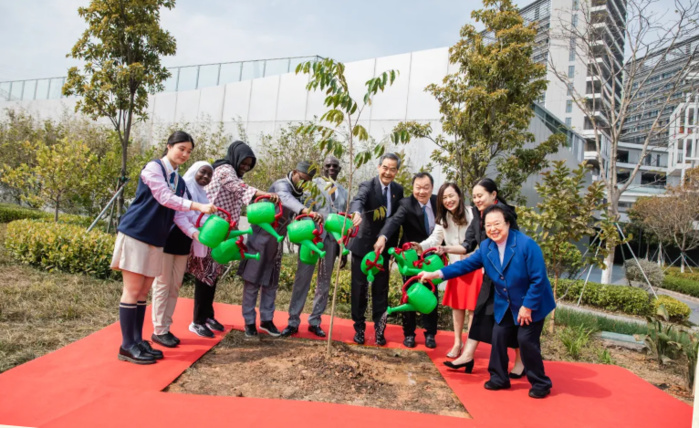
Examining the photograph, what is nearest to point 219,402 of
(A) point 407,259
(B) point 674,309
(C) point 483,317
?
(A) point 407,259

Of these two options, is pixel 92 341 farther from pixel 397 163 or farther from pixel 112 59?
pixel 112 59

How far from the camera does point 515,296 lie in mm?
3227

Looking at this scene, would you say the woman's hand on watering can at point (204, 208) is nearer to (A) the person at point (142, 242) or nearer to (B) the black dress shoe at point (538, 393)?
(A) the person at point (142, 242)

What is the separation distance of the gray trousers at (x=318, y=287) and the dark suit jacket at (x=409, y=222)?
20.5 inches

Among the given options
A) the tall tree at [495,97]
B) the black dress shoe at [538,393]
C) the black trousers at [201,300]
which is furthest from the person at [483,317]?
the tall tree at [495,97]

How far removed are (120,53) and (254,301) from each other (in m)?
6.06

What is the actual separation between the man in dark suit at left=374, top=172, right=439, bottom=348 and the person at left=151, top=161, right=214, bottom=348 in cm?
149

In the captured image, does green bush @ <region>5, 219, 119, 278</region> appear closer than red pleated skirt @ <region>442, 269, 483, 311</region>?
No

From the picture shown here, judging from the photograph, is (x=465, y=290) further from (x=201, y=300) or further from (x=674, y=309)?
(x=674, y=309)

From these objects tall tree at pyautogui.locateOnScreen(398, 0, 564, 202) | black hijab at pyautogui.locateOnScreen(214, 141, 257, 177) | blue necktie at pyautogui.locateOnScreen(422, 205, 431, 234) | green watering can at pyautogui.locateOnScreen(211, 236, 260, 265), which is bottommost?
green watering can at pyautogui.locateOnScreen(211, 236, 260, 265)

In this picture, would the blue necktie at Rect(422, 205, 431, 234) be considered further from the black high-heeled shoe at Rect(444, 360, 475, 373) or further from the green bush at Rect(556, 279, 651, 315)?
the green bush at Rect(556, 279, 651, 315)

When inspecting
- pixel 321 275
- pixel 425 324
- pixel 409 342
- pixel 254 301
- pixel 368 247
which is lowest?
pixel 409 342

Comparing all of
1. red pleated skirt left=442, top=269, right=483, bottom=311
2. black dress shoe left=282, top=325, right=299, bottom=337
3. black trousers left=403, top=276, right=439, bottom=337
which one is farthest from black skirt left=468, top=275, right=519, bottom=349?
black dress shoe left=282, top=325, right=299, bottom=337

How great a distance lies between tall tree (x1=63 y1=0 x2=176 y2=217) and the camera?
25.0ft
